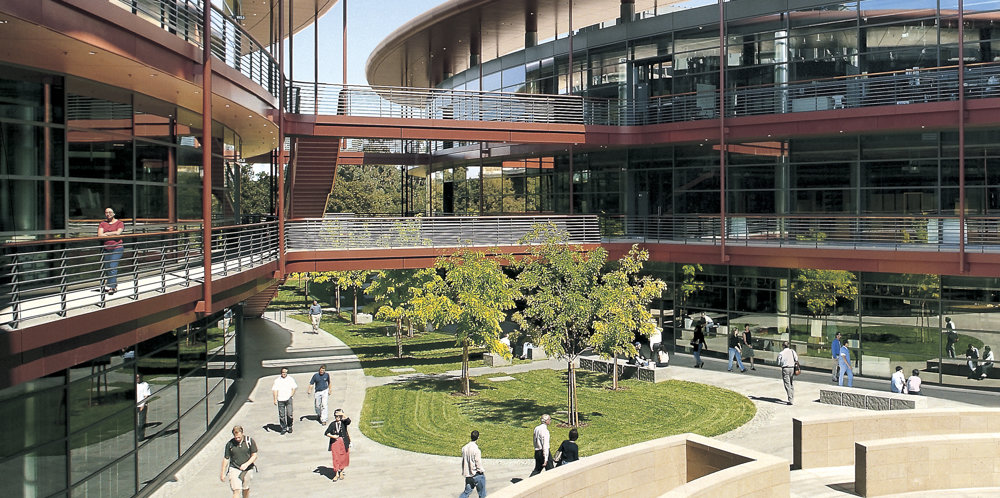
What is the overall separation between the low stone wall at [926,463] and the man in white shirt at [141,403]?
555 inches

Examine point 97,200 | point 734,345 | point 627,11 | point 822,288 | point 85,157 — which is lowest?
point 734,345

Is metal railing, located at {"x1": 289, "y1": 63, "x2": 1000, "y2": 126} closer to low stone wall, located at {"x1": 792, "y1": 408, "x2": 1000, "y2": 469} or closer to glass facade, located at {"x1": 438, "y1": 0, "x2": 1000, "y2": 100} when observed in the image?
glass facade, located at {"x1": 438, "y1": 0, "x2": 1000, "y2": 100}

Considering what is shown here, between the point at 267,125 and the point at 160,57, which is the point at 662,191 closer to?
the point at 267,125

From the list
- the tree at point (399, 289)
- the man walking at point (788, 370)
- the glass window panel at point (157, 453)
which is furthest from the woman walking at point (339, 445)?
the man walking at point (788, 370)

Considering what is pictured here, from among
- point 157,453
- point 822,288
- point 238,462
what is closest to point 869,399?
point 822,288

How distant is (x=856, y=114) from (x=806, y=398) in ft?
32.2

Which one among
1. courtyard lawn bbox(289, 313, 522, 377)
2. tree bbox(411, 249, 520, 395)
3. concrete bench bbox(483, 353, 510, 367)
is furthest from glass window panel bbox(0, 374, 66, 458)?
concrete bench bbox(483, 353, 510, 367)

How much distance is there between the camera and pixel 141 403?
1722cm

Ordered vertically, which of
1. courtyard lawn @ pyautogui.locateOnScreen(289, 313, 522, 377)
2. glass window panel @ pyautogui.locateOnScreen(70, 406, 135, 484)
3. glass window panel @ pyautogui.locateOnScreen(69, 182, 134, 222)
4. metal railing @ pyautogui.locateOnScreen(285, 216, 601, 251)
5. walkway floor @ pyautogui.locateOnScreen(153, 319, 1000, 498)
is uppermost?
glass window panel @ pyautogui.locateOnScreen(69, 182, 134, 222)

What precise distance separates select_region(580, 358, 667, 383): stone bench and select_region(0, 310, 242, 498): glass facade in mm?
13720

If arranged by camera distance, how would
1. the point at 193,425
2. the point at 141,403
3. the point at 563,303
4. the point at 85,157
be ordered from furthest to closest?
the point at 563,303 → the point at 193,425 → the point at 141,403 → the point at 85,157

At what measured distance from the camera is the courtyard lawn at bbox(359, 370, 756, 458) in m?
22.0

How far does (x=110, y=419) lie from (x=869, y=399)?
19.6 metres

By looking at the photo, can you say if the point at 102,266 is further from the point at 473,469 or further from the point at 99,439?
the point at 473,469
